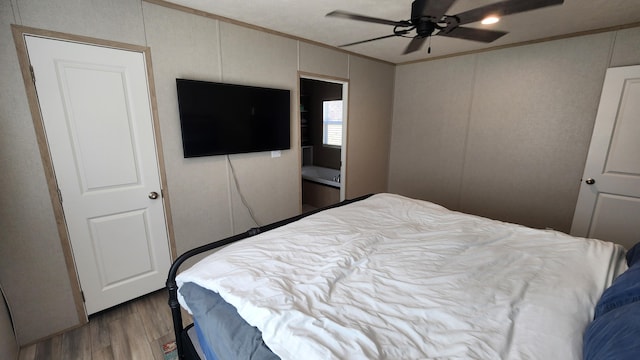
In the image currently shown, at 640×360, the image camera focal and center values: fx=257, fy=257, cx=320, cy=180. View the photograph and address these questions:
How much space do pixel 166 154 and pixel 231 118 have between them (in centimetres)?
65

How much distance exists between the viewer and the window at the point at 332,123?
15.6ft

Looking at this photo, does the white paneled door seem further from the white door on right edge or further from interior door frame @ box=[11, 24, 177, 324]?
the white door on right edge

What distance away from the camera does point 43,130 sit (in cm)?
169

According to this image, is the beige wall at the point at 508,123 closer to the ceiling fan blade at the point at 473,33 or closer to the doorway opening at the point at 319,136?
the doorway opening at the point at 319,136

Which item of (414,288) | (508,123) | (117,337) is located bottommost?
(117,337)

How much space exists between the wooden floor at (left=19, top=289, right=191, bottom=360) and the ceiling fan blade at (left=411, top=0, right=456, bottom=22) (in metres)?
2.73

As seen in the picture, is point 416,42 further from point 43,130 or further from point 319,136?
point 319,136

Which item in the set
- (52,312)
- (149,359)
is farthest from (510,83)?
(52,312)

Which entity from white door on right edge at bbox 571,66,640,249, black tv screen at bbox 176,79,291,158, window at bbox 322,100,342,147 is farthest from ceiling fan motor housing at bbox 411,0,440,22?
window at bbox 322,100,342,147

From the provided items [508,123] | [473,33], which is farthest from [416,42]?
[508,123]

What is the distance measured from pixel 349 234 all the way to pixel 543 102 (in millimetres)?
2949

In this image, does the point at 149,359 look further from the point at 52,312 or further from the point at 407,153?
the point at 407,153

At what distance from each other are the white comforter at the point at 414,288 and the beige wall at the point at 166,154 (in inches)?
43.3

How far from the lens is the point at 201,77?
2.29 m
